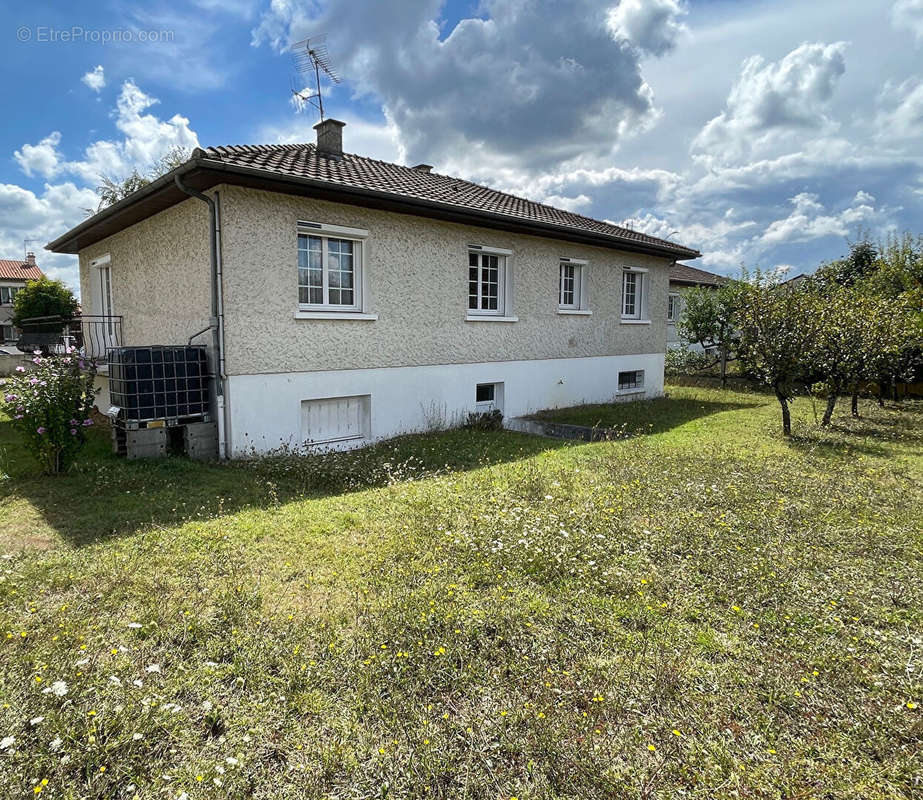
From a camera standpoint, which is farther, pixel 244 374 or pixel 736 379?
pixel 736 379

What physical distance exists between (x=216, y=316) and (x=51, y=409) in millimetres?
2193

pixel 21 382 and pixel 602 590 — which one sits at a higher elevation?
pixel 21 382

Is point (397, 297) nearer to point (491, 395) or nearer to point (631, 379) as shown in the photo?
point (491, 395)

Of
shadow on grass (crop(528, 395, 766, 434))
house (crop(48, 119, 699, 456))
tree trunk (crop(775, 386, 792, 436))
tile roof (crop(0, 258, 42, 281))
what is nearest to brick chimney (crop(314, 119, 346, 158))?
house (crop(48, 119, 699, 456))

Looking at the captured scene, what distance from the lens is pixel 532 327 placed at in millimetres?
12055

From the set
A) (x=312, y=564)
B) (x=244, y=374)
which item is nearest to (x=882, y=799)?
(x=312, y=564)

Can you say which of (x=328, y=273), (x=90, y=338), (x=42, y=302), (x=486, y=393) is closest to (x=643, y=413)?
(x=486, y=393)

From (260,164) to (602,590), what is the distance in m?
6.98

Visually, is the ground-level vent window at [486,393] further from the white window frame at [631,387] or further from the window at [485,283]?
the white window frame at [631,387]

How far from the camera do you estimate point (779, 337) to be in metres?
9.45

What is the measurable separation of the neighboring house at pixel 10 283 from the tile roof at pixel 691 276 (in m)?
44.8

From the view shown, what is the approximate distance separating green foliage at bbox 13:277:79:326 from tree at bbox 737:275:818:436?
33.8 m

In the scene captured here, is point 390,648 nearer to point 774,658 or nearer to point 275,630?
point 275,630

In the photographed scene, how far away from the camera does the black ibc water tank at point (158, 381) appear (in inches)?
285
